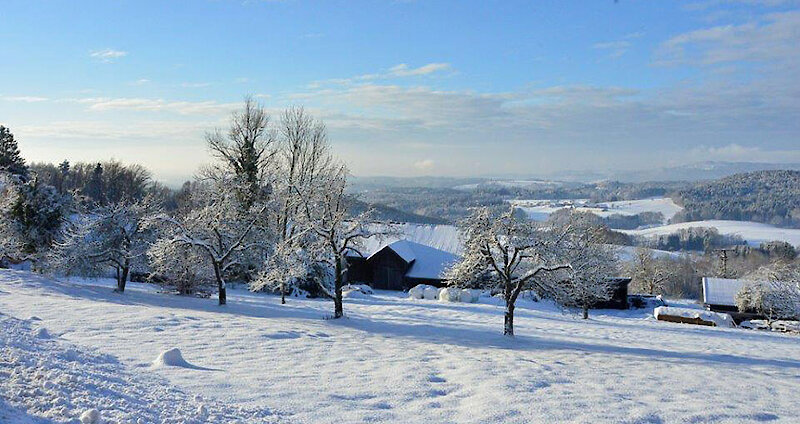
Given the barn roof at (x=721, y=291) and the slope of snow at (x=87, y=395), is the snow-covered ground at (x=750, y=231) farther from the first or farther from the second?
the slope of snow at (x=87, y=395)

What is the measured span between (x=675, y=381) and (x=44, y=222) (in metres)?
32.2

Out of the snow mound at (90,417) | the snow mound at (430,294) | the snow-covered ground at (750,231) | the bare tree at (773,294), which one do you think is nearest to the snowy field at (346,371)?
the snow mound at (90,417)

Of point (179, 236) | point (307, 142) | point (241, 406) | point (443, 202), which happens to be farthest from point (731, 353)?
point (443, 202)

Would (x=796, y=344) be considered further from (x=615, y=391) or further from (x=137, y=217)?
(x=137, y=217)

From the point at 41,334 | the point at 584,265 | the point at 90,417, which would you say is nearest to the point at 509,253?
the point at 584,265

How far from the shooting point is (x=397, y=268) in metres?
49.2

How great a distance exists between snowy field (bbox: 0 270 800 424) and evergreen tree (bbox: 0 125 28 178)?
4044 centimetres

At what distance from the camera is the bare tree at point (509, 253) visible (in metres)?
19.1

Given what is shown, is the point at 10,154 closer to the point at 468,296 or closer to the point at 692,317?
the point at 468,296

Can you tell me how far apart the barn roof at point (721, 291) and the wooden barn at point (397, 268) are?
24411mm

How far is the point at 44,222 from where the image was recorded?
30.6 meters

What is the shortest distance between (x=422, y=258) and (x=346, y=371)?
38.5 metres

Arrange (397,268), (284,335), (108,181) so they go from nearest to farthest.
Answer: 1. (284,335)
2. (397,268)
3. (108,181)

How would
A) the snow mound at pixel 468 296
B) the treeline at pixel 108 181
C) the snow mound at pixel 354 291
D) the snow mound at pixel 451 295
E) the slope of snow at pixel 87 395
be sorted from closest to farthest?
the slope of snow at pixel 87 395, the snow mound at pixel 451 295, the snow mound at pixel 354 291, the snow mound at pixel 468 296, the treeline at pixel 108 181
